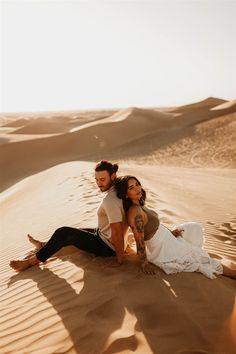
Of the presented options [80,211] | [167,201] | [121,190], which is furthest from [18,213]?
[121,190]

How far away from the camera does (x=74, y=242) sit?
199 inches

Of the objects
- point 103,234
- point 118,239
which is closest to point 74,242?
point 103,234

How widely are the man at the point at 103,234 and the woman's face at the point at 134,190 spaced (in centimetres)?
17

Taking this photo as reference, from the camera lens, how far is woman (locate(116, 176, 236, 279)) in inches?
175

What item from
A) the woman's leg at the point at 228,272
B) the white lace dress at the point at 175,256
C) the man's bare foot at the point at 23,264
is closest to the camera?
the white lace dress at the point at 175,256

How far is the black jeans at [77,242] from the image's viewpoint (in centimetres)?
502

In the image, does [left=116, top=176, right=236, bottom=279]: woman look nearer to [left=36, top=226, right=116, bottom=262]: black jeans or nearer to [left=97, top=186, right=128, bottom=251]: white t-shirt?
[left=97, top=186, right=128, bottom=251]: white t-shirt

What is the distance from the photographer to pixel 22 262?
17.3 feet

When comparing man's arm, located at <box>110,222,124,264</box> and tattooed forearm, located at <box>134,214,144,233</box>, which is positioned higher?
tattooed forearm, located at <box>134,214,144,233</box>

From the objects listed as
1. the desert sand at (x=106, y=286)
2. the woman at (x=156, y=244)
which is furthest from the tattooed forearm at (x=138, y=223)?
the desert sand at (x=106, y=286)

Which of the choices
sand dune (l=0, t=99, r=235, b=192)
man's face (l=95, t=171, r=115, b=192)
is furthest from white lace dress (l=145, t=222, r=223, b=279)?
sand dune (l=0, t=99, r=235, b=192)

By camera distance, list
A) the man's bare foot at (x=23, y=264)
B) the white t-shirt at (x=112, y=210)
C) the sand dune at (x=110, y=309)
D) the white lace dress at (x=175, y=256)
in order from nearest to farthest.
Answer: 1. the sand dune at (x=110, y=309)
2. the white t-shirt at (x=112, y=210)
3. the white lace dress at (x=175, y=256)
4. the man's bare foot at (x=23, y=264)

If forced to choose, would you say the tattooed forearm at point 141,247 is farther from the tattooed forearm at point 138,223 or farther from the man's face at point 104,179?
the man's face at point 104,179

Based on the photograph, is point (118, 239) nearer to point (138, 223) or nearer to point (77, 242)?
point (138, 223)
